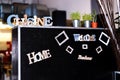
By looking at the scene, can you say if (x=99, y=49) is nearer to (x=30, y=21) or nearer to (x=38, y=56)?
(x=38, y=56)

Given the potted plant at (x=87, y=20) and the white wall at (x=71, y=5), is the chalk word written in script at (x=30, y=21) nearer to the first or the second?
the potted plant at (x=87, y=20)

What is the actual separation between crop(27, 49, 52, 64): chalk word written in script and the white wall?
282cm

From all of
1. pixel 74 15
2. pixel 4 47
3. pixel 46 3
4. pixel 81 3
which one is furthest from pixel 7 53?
pixel 74 15

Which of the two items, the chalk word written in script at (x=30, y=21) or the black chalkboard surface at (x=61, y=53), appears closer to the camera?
the black chalkboard surface at (x=61, y=53)

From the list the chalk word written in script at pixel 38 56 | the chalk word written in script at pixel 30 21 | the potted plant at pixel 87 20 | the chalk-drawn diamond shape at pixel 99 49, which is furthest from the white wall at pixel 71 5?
the chalk word written in script at pixel 38 56

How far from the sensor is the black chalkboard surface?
3414 mm

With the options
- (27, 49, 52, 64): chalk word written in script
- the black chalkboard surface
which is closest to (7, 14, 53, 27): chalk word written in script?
the black chalkboard surface

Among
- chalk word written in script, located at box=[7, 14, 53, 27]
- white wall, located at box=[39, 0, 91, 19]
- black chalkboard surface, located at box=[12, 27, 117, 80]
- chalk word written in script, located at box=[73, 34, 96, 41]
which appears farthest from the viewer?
white wall, located at box=[39, 0, 91, 19]

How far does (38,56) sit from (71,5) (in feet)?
13.0

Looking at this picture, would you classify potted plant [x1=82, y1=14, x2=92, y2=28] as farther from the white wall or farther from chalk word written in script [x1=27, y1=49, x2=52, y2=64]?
the white wall

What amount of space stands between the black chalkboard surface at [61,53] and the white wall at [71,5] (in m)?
2.28

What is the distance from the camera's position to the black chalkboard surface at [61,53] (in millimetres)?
3414

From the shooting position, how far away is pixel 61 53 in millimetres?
3656

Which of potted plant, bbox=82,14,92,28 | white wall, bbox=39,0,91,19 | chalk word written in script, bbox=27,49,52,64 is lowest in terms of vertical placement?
Answer: chalk word written in script, bbox=27,49,52,64
